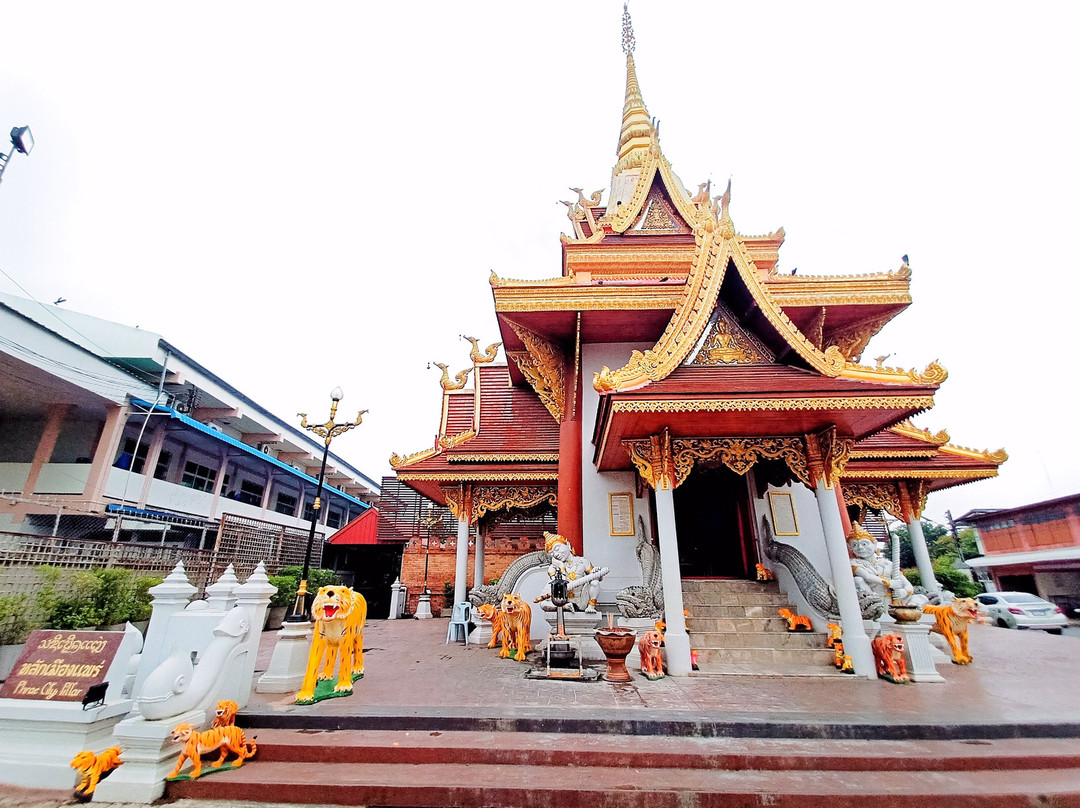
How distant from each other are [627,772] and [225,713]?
3108 mm

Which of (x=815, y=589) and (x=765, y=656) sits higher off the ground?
(x=815, y=589)

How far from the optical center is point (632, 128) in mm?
13727

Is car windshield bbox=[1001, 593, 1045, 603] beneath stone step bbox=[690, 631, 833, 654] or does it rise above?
above

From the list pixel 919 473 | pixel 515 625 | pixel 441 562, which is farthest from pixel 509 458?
pixel 919 473

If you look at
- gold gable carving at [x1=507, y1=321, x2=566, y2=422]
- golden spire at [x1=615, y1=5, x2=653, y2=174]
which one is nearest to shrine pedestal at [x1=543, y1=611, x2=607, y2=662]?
gold gable carving at [x1=507, y1=321, x2=566, y2=422]

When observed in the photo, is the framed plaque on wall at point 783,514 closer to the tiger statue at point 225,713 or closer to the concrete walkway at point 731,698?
the concrete walkway at point 731,698

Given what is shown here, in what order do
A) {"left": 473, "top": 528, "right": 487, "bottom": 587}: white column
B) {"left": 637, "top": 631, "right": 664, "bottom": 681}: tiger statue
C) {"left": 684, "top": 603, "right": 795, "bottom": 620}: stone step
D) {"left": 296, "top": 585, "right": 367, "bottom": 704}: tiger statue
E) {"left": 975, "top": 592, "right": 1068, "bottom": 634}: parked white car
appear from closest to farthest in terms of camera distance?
1. {"left": 296, "top": 585, "right": 367, "bottom": 704}: tiger statue
2. {"left": 637, "top": 631, "right": 664, "bottom": 681}: tiger statue
3. {"left": 684, "top": 603, "right": 795, "bottom": 620}: stone step
4. {"left": 473, "top": 528, "right": 487, "bottom": 587}: white column
5. {"left": 975, "top": 592, "right": 1068, "bottom": 634}: parked white car

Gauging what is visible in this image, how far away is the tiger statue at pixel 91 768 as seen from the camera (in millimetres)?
2988

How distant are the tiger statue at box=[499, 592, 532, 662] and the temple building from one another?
Answer: 1.34 meters

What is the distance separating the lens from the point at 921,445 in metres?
8.82

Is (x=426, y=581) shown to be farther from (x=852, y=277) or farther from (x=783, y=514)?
(x=852, y=277)

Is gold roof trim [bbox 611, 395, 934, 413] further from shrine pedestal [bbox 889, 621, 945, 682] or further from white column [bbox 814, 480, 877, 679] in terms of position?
shrine pedestal [bbox 889, 621, 945, 682]

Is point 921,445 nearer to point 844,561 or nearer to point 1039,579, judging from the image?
point 844,561

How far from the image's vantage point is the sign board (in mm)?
3436
